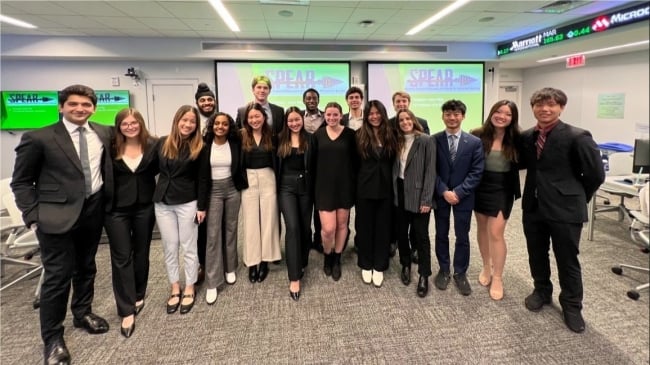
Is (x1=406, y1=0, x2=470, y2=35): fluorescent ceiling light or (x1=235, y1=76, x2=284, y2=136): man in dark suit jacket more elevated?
(x1=406, y1=0, x2=470, y2=35): fluorescent ceiling light

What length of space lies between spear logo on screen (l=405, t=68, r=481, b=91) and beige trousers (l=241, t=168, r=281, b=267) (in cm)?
534

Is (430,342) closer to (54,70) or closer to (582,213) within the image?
(582,213)

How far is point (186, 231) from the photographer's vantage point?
2.44 m

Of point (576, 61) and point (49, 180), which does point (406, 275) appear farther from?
point (576, 61)

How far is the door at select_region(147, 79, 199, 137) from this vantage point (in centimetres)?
680

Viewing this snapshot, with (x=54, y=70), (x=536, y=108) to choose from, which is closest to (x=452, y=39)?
→ (x=536, y=108)

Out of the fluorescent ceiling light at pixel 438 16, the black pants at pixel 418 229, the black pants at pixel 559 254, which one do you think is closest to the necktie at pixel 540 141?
the black pants at pixel 559 254

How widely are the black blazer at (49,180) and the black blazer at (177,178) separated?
17.7 inches

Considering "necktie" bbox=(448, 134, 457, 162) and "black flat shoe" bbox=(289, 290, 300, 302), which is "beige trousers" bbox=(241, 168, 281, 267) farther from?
"necktie" bbox=(448, 134, 457, 162)

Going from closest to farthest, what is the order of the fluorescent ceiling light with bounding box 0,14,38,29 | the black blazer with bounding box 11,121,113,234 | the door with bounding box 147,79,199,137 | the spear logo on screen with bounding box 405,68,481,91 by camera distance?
the black blazer with bounding box 11,121,113,234
the fluorescent ceiling light with bounding box 0,14,38,29
the door with bounding box 147,79,199,137
the spear logo on screen with bounding box 405,68,481,91

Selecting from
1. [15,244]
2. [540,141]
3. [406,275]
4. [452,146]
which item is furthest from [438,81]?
[15,244]

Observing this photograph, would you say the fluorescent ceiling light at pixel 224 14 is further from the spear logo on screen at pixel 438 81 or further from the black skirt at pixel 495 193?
the black skirt at pixel 495 193

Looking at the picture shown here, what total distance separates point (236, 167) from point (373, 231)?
3.98 feet

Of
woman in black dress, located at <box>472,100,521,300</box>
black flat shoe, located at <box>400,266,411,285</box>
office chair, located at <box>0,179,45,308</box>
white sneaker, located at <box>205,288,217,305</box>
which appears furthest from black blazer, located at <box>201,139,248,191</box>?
woman in black dress, located at <box>472,100,521,300</box>
